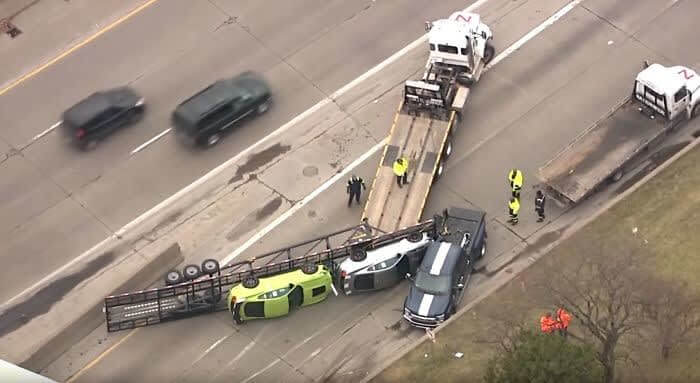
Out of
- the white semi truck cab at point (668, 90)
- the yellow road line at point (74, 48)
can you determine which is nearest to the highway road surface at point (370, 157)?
the white semi truck cab at point (668, 90)

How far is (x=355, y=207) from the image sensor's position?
62875 mm

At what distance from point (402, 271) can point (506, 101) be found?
33.1ft

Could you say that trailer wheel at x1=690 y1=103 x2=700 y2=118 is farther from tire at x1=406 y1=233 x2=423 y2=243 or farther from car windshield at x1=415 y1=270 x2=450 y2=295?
Result: car windshield at x1=415 y1=270 x2=450 y2=295

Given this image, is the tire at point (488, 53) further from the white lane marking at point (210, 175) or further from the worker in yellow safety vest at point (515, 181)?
the worker in yellow safety vest at point (515, 181)

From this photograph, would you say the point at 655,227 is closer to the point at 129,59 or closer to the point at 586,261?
the point at 586,261

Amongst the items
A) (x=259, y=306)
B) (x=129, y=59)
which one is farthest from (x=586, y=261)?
(x=129, y=59)

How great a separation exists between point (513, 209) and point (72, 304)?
16.1 metres

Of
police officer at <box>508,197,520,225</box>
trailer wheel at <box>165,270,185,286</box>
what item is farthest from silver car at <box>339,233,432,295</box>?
trailer wheel at <box>165,270,185,286</box>

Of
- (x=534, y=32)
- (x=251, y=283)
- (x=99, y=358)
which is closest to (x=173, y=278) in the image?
(x=251, y=283)

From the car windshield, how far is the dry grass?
1.23m

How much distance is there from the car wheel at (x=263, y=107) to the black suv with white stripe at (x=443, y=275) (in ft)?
33.3

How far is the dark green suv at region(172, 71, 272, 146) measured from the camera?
64.9m

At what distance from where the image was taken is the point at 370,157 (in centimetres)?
6475

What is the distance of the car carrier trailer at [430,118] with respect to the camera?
61.4 m
